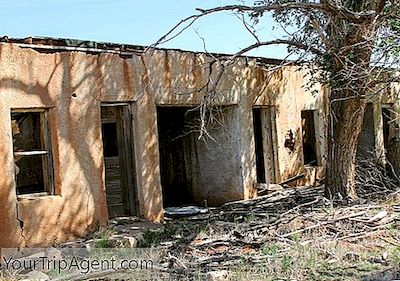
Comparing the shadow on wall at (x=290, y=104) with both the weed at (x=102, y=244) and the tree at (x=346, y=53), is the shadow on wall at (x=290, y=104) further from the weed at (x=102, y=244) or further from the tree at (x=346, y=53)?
the weed at (x=102, y=244)

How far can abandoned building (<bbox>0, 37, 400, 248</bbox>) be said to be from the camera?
9812 millimetres

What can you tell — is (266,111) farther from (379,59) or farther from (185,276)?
(185,276)

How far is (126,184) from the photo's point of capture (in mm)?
11977

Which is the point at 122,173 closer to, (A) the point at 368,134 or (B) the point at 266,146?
(B) the point at 266,146

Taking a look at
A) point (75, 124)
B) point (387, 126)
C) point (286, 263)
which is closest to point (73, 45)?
point (75, 124)

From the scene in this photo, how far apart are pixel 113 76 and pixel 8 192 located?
310 centimetres

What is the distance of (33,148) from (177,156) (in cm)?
552

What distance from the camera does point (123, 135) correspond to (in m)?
11.8

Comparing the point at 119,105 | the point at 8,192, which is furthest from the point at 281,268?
the point at 119,105

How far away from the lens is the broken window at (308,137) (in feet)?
59.2

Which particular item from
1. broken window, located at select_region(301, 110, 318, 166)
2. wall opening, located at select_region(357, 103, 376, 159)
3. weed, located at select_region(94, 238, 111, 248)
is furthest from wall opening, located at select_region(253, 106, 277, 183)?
weed, located at select_region(94, 238, 111, 248)

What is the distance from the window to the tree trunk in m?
5.57

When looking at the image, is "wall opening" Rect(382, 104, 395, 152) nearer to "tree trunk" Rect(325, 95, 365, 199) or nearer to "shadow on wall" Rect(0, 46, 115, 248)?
"tree trunk" Rect(325, 95, 365, 199)

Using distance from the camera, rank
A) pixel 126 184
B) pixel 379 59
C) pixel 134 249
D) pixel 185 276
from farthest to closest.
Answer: pixel 126 184 < pixel 379 59 < pixel 134 249 < pixel 185 276
